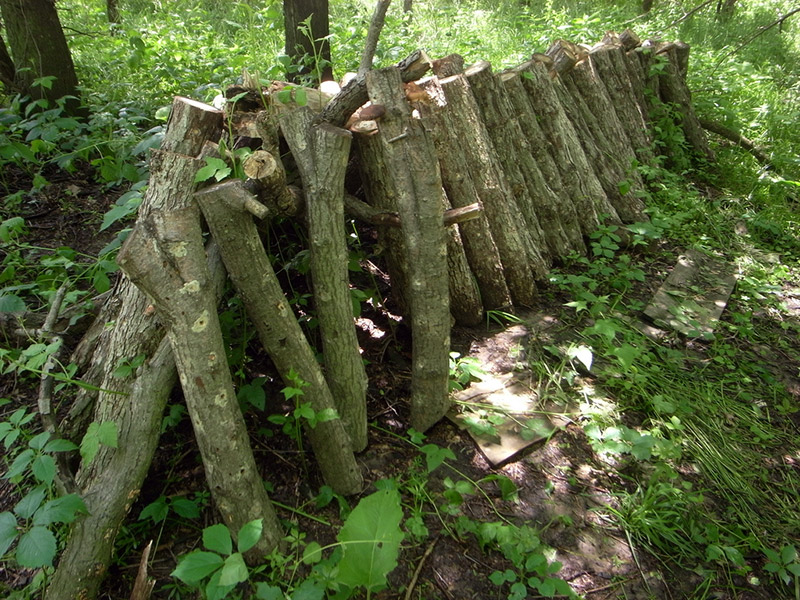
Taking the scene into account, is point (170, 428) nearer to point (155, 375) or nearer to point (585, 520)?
point (155, 375)

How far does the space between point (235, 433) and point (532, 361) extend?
1790 mm

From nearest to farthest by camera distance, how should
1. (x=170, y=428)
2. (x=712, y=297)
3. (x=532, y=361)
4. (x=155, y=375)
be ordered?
(x=155, y=375), (x=170, y=428), (x=532, y=361), (x=712, y=297)

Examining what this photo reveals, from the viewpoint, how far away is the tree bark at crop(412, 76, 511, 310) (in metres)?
3.22

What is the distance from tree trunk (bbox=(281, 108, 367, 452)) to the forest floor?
353mm

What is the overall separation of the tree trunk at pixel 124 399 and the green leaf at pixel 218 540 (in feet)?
1.48

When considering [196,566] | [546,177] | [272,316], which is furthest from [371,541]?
[546,177]

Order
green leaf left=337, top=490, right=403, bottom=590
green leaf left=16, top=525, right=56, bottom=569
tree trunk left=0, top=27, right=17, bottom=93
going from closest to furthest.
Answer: green leaf left=16, top=525, right=56, bottom=569 → green leaf left=337, top=490, right=403, bottom=590 → tree trunk left=0, top=27, right=17, bottom=93

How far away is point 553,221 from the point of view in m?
3.93

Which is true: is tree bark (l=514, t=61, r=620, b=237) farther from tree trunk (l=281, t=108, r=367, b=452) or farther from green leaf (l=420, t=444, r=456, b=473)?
green leaf (l=420, t=444, r=456, b=473)

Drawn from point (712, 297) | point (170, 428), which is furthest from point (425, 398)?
point (712, 297)

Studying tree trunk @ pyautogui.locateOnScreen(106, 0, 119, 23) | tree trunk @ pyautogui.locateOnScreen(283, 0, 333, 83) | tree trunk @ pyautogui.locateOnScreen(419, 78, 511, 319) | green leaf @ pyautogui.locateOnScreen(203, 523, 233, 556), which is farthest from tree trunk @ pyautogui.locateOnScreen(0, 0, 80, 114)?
green leaf @ pyautogui.locateOnScreen(203, 523, 233, 556)

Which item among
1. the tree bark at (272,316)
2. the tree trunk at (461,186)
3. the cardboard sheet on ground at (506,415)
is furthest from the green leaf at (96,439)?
the tree trunk at (461,186)

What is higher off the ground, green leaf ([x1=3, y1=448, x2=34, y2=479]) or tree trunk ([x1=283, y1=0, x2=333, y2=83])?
tree trunk ([x1=283, y1=0, x2=333, y2=83])

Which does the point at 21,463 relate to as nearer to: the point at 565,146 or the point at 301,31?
the point at 565,146
